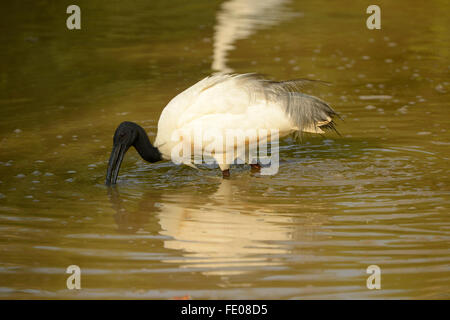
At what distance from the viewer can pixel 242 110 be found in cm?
805

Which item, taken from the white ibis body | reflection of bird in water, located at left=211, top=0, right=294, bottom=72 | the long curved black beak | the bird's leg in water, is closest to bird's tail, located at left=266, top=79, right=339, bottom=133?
the white ibis body

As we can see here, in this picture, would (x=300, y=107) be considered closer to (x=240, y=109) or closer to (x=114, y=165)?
(x=240, y=109)

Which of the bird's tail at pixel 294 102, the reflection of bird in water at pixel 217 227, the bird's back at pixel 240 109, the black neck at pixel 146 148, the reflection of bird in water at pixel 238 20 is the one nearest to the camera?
the reflection of bird in water at pixel 217 227

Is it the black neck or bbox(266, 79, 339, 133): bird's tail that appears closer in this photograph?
bbox(266, 79, 339, 133): bird's tail

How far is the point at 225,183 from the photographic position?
27.1ft

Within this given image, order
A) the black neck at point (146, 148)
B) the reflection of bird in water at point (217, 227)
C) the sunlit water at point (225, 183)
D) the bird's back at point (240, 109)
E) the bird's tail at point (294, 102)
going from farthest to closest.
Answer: the black neck at point (146, 148) → the bird's tail at point (294, 102) → the bird's back at point (240, 109) → the reflection of bird in water at point (217, 227) → the sunlit water at point (225, 183)

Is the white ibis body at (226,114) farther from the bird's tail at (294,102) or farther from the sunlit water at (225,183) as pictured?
the sunlit water at (225,183)

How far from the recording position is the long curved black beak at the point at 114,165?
8.06m

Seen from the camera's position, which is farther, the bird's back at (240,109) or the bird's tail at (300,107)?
the bird's tail at (300,107)

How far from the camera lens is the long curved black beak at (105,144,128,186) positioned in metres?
8.06

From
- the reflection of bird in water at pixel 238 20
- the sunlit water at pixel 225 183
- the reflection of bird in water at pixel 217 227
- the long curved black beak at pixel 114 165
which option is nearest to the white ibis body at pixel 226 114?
the long curved black beak at pixel 114 165

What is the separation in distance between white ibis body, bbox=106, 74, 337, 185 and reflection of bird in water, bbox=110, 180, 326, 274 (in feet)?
1.82

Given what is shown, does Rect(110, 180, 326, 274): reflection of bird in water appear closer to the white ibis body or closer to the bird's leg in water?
the bird's leg in water

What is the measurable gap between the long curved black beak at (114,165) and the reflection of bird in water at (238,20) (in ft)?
16.3
